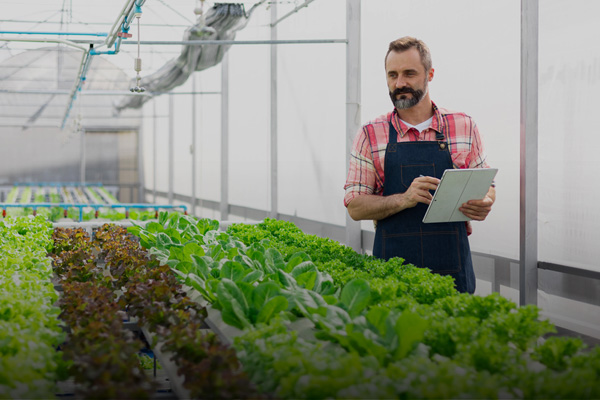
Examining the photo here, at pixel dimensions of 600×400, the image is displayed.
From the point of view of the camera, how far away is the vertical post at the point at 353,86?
19.9ft

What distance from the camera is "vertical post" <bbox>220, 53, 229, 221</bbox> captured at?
33.2ft

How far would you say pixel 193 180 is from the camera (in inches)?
568

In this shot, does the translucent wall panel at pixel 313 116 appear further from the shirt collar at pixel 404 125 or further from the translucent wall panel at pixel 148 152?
the translucent wall panel at pixel 148 152

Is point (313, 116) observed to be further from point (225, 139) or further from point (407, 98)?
point (407, 98)

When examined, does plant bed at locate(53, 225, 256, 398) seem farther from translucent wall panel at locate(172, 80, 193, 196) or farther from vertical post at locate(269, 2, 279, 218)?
translucent wall panel at locate(172, 80, 193, 196)

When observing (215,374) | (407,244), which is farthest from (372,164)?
(215,374)

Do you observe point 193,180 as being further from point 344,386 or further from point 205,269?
point 344,386

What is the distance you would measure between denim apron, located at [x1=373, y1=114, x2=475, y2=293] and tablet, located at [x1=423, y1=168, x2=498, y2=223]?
237 mm

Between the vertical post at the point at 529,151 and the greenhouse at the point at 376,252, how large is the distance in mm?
→ 12

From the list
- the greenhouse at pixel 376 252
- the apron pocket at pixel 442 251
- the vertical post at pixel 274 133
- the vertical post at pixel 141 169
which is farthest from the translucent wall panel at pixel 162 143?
the apron pocket at pixel 442 251

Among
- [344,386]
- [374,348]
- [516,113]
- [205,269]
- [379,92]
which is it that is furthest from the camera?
[379,92]

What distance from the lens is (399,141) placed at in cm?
338

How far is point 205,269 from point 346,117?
3466 millimetres

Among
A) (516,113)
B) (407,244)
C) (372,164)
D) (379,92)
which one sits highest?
(379,92)
